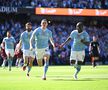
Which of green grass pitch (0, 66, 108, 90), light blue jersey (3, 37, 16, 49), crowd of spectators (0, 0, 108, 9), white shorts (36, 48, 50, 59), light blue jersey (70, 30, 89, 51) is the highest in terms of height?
crowd of spectators (0, 0, 108, 9)

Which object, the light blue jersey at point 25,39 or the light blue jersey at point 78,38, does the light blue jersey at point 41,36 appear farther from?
the light blue jersey at point 25,39

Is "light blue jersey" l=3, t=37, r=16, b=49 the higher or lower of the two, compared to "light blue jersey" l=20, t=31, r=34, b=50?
lower

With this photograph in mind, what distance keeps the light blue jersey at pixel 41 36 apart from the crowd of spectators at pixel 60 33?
2283 centimetres

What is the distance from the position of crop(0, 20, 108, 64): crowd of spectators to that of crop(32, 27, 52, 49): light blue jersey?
2283 centimetres

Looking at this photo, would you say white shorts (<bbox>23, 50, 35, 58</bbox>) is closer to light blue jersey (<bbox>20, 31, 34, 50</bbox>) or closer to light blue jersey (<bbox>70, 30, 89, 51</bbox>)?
light blue jersey (<bbox>20, 31, 34, 50</bbox>)

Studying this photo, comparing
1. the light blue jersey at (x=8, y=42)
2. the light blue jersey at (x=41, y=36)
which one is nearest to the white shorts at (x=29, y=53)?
the light blue jersey at (x=41, y=36)

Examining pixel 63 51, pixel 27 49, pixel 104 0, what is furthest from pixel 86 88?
pixel 104 0

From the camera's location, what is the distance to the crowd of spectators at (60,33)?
145ft

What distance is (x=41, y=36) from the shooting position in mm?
20422

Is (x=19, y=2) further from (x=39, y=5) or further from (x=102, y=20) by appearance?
(x=102, y=20)

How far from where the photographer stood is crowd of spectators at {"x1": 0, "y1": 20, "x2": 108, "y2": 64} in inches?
1743

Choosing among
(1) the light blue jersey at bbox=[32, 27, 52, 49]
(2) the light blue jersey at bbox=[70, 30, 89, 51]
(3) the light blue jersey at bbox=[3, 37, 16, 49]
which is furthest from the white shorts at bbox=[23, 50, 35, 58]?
(3) the light blue jersey at bbox=[3, 37, 16, 49]

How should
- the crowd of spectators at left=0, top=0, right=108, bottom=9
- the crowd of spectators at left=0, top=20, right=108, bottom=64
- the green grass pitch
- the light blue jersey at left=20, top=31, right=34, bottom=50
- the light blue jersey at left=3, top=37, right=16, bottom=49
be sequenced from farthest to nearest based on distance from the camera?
the crowd of spectators at left=0, top=0, right=108, bottom=9 < the crowd of spectators at left=0, top=20, right=108, bottom=64 < the light blue jersey at left=3, top=37, right=16, bottom=49 < the light blue jersey at left=20, top=31, right=34, bottom=50 < the green grass pitch

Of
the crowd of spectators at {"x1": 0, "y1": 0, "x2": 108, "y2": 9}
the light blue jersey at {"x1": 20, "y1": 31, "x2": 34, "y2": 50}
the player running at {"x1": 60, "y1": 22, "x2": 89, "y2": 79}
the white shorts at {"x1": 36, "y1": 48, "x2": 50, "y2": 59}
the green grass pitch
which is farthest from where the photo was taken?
the crowd of spectators at {"x1": 0, "y1": 0, "x2": 108, "y2": 9}
